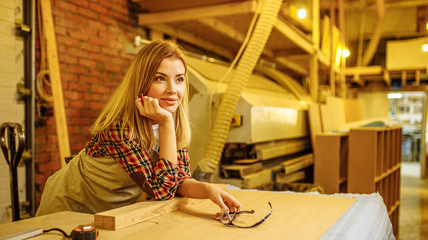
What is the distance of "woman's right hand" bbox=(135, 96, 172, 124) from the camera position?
51.0 inches

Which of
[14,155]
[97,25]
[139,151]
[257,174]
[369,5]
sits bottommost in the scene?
[257,174]

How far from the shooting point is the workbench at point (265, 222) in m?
1.02

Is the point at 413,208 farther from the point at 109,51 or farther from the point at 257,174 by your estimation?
the point at 109,51

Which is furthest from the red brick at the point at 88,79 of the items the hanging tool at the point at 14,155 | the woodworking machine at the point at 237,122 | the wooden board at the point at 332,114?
the wooden board at the point at 332,114

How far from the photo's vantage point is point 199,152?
10.5 ft

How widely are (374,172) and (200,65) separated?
1.83 metres

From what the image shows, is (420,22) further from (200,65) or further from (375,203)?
(375,203)

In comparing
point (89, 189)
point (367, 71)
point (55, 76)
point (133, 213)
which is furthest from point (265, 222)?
point (367, 71)

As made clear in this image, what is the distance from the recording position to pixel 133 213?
1.12 meters

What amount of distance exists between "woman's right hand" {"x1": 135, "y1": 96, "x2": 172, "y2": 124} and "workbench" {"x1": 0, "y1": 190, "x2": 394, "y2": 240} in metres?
0.34

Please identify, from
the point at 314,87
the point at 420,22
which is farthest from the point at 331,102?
the point at 420,22

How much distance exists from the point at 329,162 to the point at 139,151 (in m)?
2.48

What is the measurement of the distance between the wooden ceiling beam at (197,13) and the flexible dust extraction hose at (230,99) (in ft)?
0.87

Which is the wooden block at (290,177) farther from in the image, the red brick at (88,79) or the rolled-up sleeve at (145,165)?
the rolled-up sleeve at (145,165)
